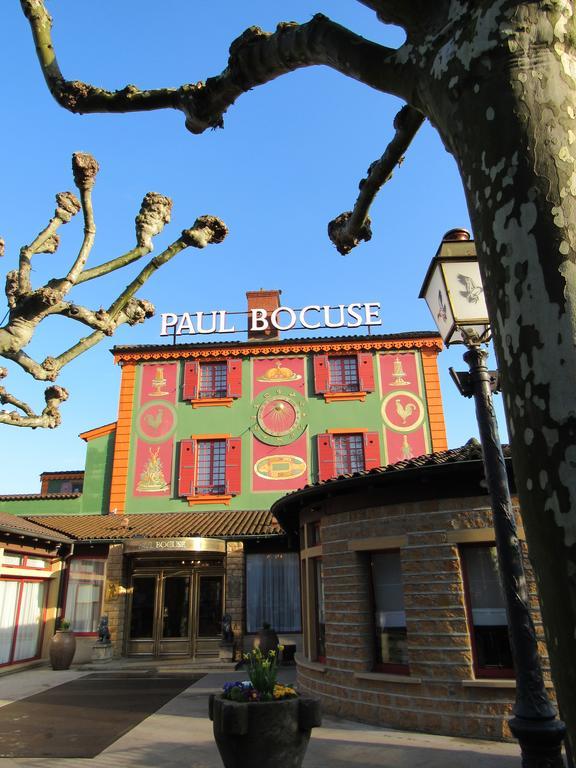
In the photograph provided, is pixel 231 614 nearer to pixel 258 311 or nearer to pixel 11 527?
pixel 11 527

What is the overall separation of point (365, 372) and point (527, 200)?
701 inches

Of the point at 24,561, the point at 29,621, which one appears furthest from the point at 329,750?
the point at 29,621

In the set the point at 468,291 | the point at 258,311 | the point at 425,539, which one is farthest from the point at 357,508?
the point at 258,311

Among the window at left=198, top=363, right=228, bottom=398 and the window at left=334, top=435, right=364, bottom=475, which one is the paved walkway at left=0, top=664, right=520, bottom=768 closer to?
the window at left=334, top=435, right=364, bottom=475

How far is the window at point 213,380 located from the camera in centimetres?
1947

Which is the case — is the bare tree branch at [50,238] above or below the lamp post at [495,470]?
above

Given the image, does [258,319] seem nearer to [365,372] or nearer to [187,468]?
[365,372]

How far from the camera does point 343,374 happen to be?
19375mm

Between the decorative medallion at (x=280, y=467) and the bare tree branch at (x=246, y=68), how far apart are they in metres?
15.0

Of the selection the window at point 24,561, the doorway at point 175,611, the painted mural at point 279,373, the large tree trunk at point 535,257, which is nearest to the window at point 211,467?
the painted mural at point 279,373

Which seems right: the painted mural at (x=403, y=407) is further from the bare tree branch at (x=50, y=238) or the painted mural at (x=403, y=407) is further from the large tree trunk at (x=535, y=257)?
the large tree trunk at (x=535, y=257)

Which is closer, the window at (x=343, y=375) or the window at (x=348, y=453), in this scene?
the window at (x=348, y=453)

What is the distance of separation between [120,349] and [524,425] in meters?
19.6

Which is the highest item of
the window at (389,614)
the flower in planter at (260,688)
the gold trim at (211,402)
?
the gold trim at (211,402)
